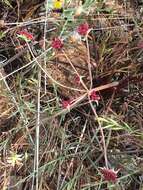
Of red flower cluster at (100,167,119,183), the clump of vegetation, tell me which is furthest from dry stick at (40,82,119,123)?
red flower cluster at (100,167,119,183)

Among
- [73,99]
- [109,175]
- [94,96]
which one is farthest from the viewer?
[73,99]

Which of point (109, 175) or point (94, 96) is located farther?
point (94, 96)

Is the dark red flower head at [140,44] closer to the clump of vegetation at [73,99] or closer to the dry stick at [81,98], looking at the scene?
the clump of vegetation at [73,99]

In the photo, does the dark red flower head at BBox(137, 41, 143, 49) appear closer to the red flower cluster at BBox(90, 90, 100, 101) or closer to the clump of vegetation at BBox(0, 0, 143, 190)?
the clump of vegetation at BBox(0, 0, 143, 190)

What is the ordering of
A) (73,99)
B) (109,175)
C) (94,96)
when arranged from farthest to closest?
(73,99)
(94,96)
(109,175)

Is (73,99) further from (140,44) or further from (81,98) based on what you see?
(140,44)

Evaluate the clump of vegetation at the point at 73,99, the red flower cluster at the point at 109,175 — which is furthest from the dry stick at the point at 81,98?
the red flower cluster at the point at 109,175

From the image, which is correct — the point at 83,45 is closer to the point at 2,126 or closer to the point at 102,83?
the point at 102,83

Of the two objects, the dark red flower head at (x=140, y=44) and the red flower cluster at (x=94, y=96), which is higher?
the dark red flower head at (x=140, y=44)

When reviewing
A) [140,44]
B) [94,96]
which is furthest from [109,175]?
[140,44]
